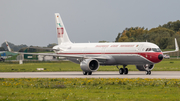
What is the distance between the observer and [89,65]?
44.9 m

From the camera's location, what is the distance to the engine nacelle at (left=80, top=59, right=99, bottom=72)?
42.8 meters

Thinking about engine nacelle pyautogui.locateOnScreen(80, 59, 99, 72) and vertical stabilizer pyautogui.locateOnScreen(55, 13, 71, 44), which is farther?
vertical stabilizer pyautogui.locateOnScreen(55, 13, 71, 44)

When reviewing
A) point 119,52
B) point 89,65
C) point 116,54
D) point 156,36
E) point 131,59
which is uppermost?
point 156,36

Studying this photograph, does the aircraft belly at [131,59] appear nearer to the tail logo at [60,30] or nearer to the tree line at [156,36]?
the tail logo at [60,30]

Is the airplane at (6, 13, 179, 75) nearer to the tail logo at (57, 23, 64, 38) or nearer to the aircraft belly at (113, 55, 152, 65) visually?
the aircraft belly at (113, 55, 152, 65)

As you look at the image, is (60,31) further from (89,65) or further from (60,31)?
(89,65)

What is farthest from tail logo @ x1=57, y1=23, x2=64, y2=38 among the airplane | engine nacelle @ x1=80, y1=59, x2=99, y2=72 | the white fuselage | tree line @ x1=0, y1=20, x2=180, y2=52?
tree line @ x1=0, y1=20, x2=180, y2=52

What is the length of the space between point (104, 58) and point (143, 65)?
532 centimetres

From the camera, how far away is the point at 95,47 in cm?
4778

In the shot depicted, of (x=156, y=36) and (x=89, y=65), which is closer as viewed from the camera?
(x=89, y=65)

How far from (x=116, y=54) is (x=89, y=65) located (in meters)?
3.92

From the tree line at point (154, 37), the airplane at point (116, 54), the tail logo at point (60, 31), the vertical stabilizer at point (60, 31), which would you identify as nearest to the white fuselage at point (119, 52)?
the airplane at point (116, 54)

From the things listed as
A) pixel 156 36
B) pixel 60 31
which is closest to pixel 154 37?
pixel 156 36

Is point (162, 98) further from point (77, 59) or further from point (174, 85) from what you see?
point (77, 59)
